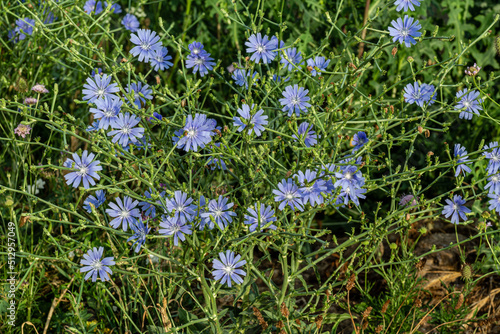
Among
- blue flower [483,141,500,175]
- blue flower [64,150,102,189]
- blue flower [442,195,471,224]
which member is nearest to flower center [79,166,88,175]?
blue flower [64,150,102,189]

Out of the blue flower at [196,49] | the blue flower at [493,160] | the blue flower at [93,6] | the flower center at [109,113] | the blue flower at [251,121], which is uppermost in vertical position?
the blue flower at [93,6]

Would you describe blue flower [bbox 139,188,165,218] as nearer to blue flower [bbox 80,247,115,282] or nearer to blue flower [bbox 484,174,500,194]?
blue flower [bbox 80,247,115,282]

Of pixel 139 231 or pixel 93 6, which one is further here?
pixel 93 6

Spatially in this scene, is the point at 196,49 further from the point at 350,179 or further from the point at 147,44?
the point at 350,179

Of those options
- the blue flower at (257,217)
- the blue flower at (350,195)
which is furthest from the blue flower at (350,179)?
the blue flower at (257,217)

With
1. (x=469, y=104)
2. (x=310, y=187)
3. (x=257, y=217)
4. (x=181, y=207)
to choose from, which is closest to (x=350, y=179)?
(x=310, y=187)

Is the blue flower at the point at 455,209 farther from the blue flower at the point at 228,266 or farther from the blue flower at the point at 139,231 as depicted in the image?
the blue flower at the point at 139,231
